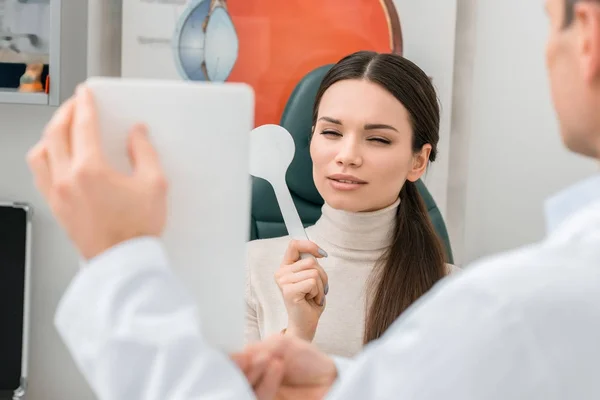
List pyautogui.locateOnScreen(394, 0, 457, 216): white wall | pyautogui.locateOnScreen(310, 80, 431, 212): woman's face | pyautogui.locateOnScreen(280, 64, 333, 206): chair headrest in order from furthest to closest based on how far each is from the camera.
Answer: pyautogui.locateOnScreen(394, 0, 457, 216): white wall → pyautogui.locateOnScreen(280, 64, 333, 206): chair headrest → pyautogui.locateOnScreen(310, 80, 431, 212): woman's face

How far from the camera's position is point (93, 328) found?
437mm

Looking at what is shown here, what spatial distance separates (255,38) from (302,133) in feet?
1.16

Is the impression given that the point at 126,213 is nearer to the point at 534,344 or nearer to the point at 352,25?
the point at 534,344

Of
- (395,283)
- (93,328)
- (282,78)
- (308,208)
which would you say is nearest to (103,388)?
(93,328)

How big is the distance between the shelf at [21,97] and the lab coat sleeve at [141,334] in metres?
1.32

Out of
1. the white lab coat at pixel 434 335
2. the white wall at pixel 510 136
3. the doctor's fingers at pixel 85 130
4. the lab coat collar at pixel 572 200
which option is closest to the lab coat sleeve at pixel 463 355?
the white lab coat at pixel 434 335

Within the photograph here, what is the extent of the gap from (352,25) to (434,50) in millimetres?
224

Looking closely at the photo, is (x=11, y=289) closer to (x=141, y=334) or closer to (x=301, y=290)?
(x=301, y=290)

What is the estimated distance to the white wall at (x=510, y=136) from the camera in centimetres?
196

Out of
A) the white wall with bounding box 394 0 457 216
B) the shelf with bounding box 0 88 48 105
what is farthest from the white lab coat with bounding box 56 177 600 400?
the white wall with bounding box 394 0 457 216

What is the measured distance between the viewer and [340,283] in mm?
1328

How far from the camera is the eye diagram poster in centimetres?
180

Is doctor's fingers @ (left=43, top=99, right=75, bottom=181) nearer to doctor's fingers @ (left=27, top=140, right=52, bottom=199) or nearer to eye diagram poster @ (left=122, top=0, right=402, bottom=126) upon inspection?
doctor's fingers @ (left=27, top=140, right=52, bottom=199)

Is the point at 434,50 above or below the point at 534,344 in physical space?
above
